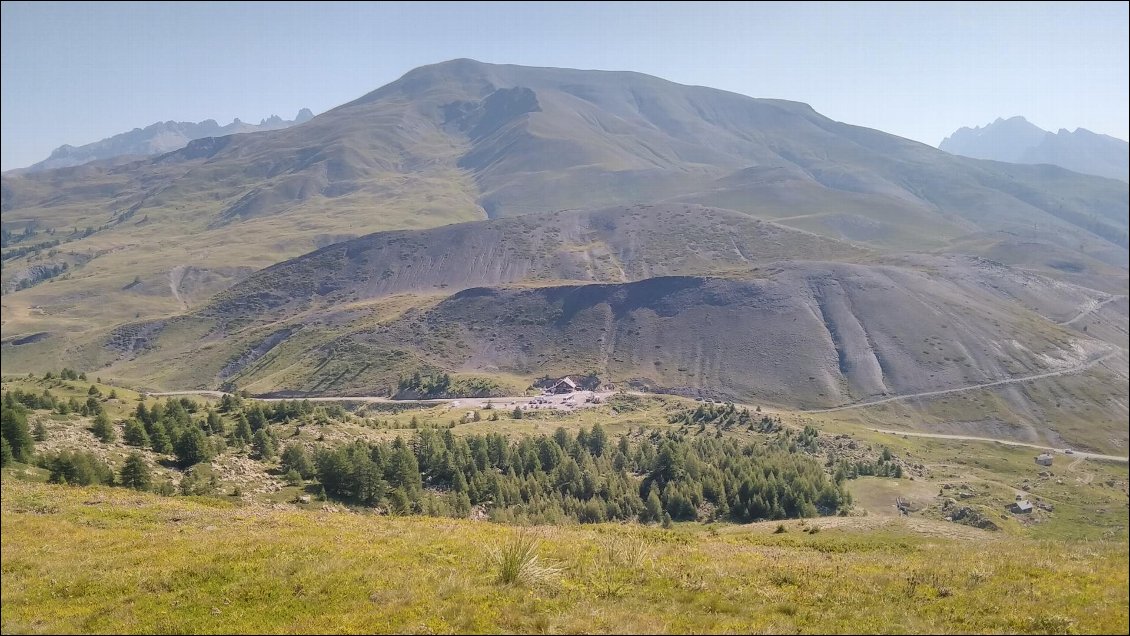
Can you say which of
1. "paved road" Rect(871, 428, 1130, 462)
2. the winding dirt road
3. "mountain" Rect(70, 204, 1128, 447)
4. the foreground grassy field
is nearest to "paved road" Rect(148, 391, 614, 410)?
"mountain" Rect(70, 204, 1128, 447)

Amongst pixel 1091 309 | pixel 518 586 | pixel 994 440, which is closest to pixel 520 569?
pixel 518 586

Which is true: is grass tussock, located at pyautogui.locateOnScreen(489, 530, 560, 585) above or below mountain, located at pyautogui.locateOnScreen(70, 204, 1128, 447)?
above

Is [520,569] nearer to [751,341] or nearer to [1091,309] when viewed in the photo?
[751,341]

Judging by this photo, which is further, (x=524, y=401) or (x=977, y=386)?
(x=524, y=401)

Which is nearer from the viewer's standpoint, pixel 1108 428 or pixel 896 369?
pixel 1108 428

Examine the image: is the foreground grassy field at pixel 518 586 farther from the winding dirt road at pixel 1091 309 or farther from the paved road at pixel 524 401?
the winding dirt road at pixel 1091 309

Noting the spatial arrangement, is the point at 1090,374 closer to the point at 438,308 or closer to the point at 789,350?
the point at 789,350

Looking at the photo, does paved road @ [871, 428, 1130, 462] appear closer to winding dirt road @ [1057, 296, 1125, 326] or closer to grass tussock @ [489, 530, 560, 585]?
winding dirt road @ [1057, 296, 1125, 326]

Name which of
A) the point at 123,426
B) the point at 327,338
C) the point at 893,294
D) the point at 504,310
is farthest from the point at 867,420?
the point at 327,338

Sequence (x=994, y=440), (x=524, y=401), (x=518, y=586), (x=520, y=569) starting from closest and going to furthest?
(x=518, y=586)
(x=520, y=569)
(x=994, y=440)
(x=524, y=401)
